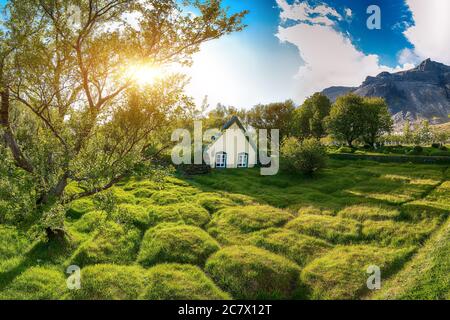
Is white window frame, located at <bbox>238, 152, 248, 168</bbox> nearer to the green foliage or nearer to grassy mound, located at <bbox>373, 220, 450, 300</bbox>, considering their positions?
the green foliage

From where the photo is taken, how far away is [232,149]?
48844mm

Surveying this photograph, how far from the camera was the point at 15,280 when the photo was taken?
42.9ft

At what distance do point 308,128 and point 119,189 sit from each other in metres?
66.2

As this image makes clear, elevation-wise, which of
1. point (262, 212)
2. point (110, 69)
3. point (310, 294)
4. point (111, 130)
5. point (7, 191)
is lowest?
point (310, 294)

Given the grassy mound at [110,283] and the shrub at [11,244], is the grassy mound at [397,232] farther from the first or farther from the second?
the shrub at [11,244]

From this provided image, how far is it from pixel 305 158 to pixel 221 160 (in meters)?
13.8

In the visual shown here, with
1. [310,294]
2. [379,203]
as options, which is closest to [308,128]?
[379,203]

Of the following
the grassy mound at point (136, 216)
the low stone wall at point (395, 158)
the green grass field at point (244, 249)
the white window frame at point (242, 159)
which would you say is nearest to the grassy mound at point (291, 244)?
the green grass field at point (244, 249)

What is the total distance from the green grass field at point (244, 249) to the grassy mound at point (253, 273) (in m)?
0.05

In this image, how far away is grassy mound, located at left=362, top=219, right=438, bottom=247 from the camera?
17328 millimetres

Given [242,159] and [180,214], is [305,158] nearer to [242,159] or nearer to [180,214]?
[242,159]

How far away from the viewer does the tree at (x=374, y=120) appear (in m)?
68.1

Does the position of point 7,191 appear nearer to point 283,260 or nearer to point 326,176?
point 283,260

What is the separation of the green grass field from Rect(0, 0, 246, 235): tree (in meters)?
3.32
